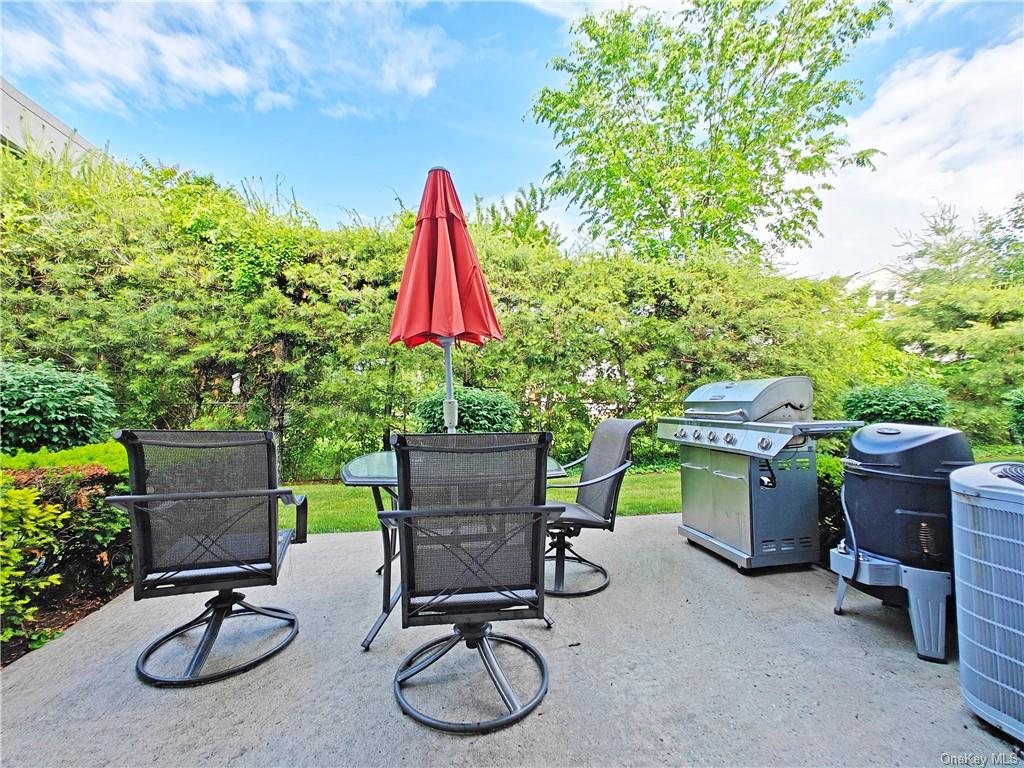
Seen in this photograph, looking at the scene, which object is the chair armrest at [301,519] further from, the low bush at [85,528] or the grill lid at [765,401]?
the grill lid at [765,401]

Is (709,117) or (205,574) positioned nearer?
(205,574)

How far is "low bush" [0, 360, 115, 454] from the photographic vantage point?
286 cm

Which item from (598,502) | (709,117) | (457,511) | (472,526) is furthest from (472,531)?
(709,117)

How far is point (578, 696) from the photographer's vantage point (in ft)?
5.43

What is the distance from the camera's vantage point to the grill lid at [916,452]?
1.86 m

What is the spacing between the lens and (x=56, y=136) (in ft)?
34.7

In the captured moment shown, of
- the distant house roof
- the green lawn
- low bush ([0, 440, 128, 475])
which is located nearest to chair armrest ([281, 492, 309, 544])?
low bush ([0, 440, 128, 475])

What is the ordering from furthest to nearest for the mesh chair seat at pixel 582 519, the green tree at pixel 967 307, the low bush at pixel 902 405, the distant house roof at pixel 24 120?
the distant house roof at pixel 24 120
the green tree at pixel 967 307
the low bush at pixel 902 405
the mesh chair seat at pixel 582 519

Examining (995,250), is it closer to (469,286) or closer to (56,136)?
(469,286)

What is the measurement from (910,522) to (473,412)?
3308 mm

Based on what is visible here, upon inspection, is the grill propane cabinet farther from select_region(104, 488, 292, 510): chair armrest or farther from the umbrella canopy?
select_region(104, 488, 292, 510): chair armrest

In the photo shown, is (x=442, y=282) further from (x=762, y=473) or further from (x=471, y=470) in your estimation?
(x=762, y=473)

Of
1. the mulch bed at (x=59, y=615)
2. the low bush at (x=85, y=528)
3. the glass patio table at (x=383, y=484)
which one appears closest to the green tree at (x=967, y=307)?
the glass patio table at (x=383, y=484)

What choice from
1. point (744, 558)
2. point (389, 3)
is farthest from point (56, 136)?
point (744, 558)
